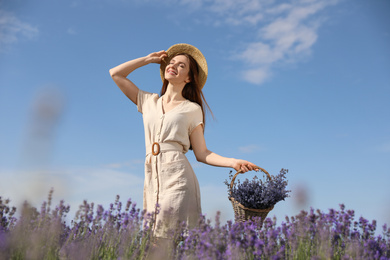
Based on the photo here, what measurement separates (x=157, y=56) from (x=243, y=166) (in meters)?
1.66

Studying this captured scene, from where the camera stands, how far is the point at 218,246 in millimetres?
2326

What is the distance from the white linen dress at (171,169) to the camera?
3.48 metres

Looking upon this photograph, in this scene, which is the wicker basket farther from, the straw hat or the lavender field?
the straw hat

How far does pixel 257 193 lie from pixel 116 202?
150 cm

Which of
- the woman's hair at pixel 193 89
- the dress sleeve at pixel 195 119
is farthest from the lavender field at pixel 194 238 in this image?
the woman's hair at pixel 193 89

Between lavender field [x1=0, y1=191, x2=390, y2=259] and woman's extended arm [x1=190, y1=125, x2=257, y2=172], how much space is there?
2.64ft

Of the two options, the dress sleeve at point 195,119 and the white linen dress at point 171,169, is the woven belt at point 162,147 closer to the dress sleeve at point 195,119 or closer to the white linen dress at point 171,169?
the white linen dress at point 171,169

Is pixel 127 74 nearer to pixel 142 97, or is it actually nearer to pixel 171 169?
pixel 142 97

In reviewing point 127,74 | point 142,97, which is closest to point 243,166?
point 142,97

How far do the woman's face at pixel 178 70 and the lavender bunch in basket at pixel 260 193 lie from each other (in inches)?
49.9

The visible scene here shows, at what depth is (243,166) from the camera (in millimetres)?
3688

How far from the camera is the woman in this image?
3.53 m

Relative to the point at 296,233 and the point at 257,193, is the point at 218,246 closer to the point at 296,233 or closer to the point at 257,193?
the point at 296,233

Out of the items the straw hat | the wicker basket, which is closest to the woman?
the straw hat
